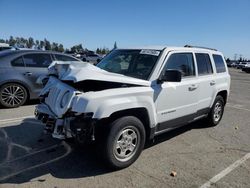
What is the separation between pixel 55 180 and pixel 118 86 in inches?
63.2

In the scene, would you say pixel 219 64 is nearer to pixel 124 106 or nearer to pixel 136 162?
pixel 136 162

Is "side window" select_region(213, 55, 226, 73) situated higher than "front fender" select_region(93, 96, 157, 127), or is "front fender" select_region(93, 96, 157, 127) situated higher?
"side window" select_region(213, 55, 226, 73)

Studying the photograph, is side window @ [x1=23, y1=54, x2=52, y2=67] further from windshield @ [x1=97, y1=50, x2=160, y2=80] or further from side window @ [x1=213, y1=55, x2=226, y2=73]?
side window @ [x1=213, y1=55, x2=226, y2=73]

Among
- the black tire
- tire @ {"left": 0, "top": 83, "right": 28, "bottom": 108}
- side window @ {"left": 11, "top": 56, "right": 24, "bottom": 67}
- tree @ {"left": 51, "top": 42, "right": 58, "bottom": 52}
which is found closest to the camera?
the black tire

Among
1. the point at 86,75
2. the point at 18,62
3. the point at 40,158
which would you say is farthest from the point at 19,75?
the point at 86,75

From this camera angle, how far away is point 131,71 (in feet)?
16.5

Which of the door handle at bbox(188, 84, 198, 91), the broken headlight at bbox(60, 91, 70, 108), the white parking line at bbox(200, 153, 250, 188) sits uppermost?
the broken headlight at bbox(60, 91, 70, 108)

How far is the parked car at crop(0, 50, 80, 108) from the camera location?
7.76 meters

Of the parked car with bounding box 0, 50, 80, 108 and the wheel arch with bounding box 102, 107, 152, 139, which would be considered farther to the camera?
the parked car with bounding box 0, 50, 80, 108

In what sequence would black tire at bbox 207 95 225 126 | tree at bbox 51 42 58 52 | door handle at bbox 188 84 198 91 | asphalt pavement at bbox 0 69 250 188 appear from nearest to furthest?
asphalt pavement at bbox 0 69 250 188, door handle at bbox 188 84 198 91, black tire at bbox 207 95 225 126, tree at bbox 51 42 58 52

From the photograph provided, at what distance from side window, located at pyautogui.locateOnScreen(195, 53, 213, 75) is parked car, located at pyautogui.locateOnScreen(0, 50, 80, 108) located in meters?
4.68

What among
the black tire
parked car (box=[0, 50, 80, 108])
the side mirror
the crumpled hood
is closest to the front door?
the side mirror

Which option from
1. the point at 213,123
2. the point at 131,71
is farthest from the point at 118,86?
the point at 213,123

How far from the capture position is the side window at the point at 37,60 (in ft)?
27.0
